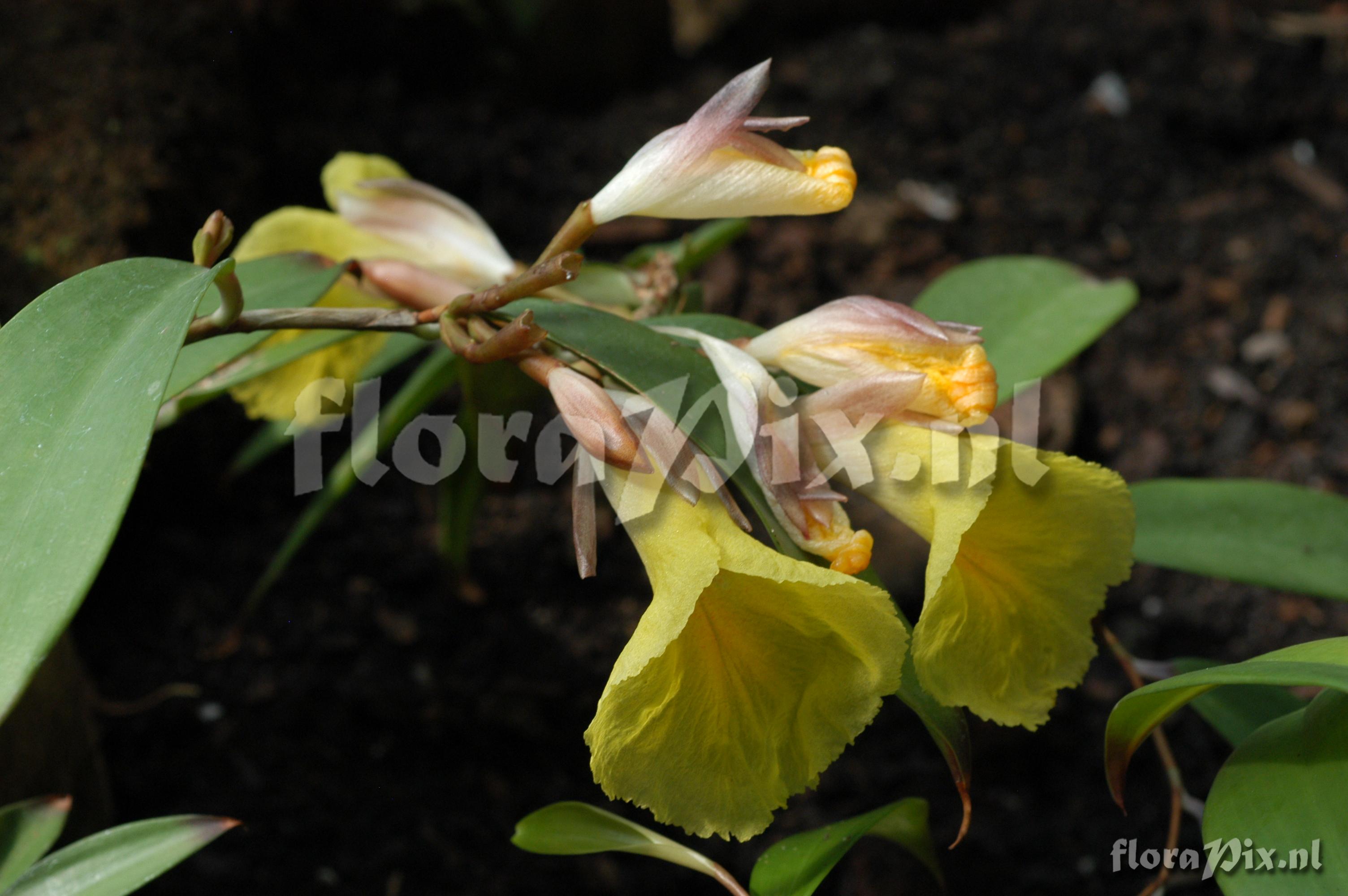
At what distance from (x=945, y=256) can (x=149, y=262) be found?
1447 mm

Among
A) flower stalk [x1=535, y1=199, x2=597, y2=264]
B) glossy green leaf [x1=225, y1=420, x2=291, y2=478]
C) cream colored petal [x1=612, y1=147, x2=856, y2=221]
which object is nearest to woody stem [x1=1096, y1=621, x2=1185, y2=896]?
cream colored petal [x1=612, y1=147, x2=856, y2=221]

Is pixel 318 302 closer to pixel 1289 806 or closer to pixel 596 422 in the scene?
pixel 596 422

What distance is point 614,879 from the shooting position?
43.1 inches

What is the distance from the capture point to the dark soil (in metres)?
1.16

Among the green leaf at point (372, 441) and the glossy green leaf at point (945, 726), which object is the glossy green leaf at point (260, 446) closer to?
the green leaf at point (372, 441)

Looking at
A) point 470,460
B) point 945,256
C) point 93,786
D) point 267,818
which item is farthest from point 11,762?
point 945,256

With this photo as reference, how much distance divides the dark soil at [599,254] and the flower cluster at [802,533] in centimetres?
46

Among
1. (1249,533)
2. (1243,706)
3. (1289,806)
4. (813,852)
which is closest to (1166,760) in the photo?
(1243,706)

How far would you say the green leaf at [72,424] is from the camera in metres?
0.49

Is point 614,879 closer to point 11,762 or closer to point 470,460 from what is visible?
point 470,460

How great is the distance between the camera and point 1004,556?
73cm

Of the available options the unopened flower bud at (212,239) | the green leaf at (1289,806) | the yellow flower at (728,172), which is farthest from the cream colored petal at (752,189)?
the green leaf at (1289,806)

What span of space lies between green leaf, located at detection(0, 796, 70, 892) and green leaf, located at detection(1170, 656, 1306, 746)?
3.34ft

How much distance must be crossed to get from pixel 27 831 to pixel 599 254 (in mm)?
1271
